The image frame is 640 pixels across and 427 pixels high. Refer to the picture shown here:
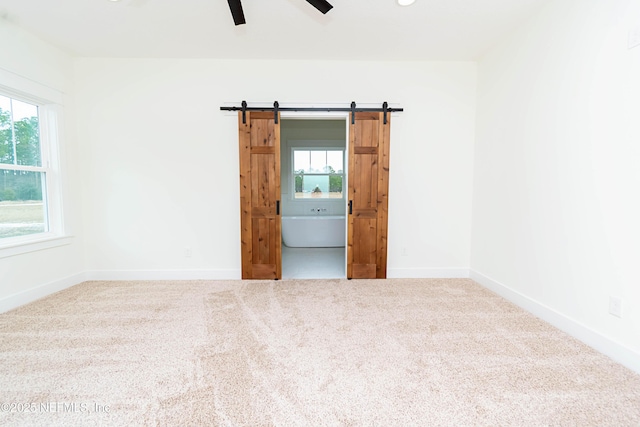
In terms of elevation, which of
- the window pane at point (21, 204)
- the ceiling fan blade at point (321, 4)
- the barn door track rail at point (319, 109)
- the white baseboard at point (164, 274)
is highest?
the ceiling fan blade at point (321, 4)

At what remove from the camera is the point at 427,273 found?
3.53m

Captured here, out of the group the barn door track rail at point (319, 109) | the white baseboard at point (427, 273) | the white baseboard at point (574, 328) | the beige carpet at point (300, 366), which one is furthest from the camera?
the white baseboard at point (427, 273)

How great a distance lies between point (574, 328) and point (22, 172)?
16.7ft

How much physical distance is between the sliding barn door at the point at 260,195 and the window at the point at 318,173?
2893mm

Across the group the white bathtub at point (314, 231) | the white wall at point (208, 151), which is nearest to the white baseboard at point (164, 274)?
the white wall at point (208, 151)

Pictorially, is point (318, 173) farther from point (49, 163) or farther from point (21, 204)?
point (21, 204)

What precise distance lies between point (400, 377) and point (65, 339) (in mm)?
2398

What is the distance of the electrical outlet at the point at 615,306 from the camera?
1.82m

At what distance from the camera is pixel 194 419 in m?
1.34

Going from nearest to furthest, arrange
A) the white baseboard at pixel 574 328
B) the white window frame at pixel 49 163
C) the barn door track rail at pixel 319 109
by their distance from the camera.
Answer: the white baseboard at pixel 574 328 < the white window frame at pixel 49 163 < the barn door track rail at pixel 319 109

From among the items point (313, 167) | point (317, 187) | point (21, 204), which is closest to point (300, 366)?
point (21, 204)

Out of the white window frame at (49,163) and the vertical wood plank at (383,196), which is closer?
the white window frame at (49,163)

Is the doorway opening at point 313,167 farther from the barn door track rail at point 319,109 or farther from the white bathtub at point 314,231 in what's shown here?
the barn door track rail at point 319,109

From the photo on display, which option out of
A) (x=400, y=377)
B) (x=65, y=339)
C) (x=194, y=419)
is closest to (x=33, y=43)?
(x=65, y=339)
